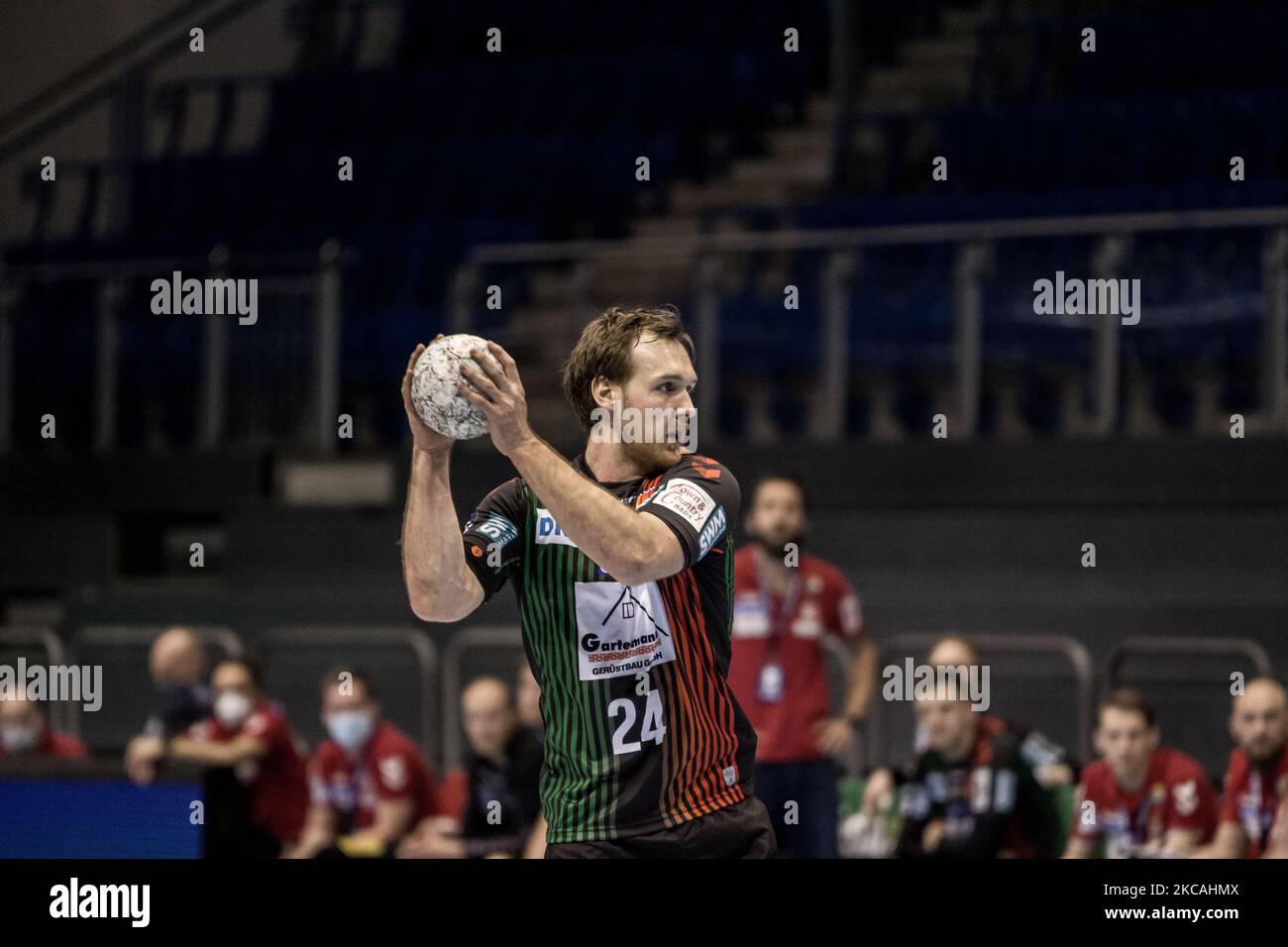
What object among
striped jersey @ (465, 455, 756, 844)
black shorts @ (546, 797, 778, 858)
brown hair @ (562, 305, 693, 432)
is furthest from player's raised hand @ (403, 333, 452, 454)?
→ black shorts @ (546, 797, 778, 858)

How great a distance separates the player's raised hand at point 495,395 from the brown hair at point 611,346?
397 mm

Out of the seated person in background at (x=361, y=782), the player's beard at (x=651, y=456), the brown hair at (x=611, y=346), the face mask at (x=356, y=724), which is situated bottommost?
the seated person in background at (x=361, y=782)

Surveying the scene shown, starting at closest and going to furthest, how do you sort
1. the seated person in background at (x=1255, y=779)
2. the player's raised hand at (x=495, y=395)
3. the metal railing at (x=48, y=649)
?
the player's raised hand at (x=495, y=395)
the seated person in background at (x=1255, y=779)
the metal railing at (x=48, y=649)

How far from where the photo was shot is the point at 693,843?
11.9 feet

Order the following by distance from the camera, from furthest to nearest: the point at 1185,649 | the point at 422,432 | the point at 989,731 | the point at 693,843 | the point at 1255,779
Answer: the point at 1185,649, the point at 989,731, the point at 1255,779, the point at 693,843, the point at 422,432

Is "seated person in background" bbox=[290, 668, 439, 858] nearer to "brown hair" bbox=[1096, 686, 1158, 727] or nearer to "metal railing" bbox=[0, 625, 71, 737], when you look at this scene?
"metal railing" bbox=[0, 625, 71, 737]

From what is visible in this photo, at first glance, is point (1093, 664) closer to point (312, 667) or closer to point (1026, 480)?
point (1026, 480)

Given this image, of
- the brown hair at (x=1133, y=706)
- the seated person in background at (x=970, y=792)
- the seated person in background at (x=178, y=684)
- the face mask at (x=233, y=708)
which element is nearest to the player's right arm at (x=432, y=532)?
the seated person in background at (x=970, y=792)

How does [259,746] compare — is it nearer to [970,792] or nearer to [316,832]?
[316,832]

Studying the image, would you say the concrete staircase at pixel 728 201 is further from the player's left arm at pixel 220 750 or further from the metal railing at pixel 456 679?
the player's left arm at pixel 220 750

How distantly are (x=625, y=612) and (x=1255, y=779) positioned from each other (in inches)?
169

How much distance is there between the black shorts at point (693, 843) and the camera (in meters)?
3.62

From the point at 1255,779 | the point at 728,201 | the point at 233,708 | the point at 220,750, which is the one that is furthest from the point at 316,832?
the point at 728,201

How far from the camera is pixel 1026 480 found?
9969 mm
